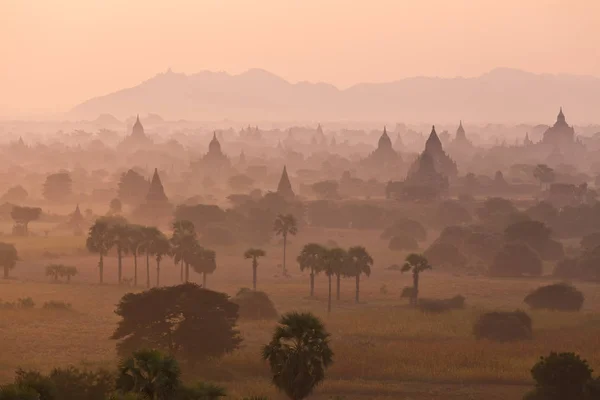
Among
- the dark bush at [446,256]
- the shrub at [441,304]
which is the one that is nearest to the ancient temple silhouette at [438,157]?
the dark bush at [446,256]

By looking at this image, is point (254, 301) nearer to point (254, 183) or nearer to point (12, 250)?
point (12, 250)

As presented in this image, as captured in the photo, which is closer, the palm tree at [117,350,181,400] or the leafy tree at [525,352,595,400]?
the palm tree at [117,350,181,400]

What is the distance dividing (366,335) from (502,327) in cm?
965

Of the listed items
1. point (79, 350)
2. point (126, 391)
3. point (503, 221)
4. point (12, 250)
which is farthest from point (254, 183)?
point (126, 391)

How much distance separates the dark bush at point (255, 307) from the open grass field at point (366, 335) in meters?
1.93

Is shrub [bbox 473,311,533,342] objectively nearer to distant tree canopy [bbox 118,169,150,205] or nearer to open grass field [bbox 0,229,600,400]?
open grass field [bbox 0,229,600,400]

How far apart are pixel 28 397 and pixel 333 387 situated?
2111 cm

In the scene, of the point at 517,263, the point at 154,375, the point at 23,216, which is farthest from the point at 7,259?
the point at 154,375

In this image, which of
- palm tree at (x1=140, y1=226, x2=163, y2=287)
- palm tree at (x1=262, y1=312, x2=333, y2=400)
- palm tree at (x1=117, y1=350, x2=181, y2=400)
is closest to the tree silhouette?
palm tree at (x1=140, y1=226, x2=163, y2=287)

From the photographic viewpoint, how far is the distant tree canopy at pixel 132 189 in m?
146

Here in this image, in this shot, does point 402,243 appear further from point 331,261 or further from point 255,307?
point 255,307

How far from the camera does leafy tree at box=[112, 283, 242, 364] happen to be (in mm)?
49188

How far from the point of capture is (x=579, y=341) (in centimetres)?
5591

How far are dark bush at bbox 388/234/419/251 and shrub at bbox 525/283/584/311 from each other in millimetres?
37570
